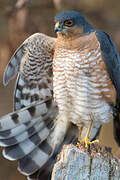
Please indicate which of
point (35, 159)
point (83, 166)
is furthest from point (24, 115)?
point (83, 166)

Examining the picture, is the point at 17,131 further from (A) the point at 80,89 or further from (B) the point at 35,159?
(A) the point at 80,89

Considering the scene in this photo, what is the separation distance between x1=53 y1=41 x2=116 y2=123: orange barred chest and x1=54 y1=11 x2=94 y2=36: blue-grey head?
19cm

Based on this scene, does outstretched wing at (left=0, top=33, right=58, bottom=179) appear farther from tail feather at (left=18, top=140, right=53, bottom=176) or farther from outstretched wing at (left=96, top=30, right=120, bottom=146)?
outstretched wing at (left=96, top=30, right=120, bottom=146)

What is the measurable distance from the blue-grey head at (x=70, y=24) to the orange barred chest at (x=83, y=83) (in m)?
0.19

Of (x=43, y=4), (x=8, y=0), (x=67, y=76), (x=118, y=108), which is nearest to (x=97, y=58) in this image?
(x=67, y=76)

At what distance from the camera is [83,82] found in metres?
3.68

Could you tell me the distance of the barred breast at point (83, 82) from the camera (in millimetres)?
3621

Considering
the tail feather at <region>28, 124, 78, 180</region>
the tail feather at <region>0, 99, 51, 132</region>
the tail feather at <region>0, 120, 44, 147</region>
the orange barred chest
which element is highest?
the orange barred chest

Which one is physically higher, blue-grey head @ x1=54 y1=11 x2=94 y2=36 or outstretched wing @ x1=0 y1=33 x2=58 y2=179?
blue-grey head @ x1=54 y1=11 x2=94 y2=36

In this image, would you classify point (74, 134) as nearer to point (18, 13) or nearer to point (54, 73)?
point (54, 73)

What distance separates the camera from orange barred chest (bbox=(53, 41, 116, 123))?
3.62 m

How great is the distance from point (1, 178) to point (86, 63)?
10.2 ft

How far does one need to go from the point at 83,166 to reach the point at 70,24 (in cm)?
146

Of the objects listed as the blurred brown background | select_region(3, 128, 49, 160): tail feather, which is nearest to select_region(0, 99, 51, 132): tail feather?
select_region(3, 128, 49, 160): tail feather
